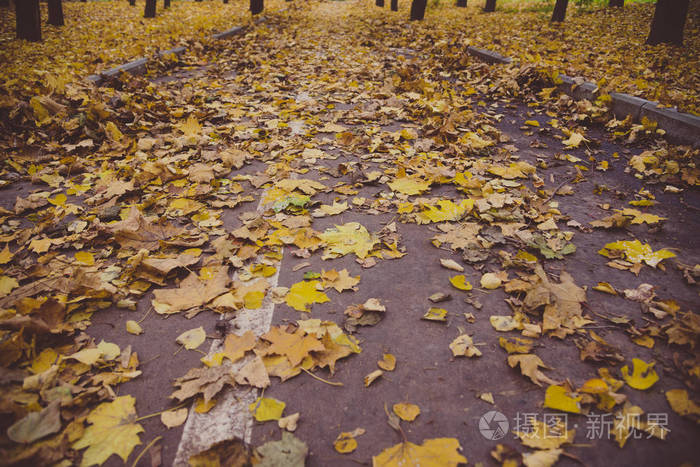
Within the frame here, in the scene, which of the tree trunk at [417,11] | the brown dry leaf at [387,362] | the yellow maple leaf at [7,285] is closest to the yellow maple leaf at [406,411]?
the brown dry leaf at [387,362]

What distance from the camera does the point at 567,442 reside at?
4.52ft

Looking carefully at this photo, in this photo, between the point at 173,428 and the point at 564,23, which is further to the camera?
the point at 564,23

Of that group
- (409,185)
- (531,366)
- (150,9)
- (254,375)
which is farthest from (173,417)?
(150,9)

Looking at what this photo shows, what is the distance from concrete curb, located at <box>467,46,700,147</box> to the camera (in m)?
3.40

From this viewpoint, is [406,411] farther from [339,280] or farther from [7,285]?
[7,285]

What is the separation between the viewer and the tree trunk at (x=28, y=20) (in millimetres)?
7957

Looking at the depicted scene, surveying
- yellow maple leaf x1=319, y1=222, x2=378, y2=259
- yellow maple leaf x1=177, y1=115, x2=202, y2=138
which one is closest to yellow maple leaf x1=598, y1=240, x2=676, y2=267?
yellow maple leaf x1=319, y1=222, x2=378, y2=259

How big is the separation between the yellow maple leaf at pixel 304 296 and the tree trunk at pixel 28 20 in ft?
34.3

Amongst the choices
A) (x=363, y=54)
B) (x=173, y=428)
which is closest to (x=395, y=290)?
(x=173, y=428)

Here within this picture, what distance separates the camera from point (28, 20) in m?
8.00

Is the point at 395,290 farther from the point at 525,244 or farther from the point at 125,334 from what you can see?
the point at 125,334

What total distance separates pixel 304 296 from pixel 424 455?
40.6 inches

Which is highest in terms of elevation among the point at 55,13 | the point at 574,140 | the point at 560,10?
the point at 560,10

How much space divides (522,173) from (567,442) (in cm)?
250
